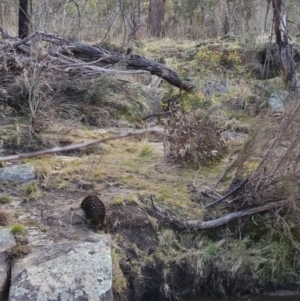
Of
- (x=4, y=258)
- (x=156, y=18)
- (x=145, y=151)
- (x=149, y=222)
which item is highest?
(x=156, y=18)

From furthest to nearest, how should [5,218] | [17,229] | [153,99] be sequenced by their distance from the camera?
[153,99]
[5,218]
[17,229]

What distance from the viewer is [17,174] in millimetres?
5582

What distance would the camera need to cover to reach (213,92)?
8719 millimetres

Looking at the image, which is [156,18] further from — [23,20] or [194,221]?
[194,221]

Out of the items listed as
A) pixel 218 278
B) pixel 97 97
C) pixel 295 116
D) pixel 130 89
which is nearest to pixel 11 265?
pixel 218 278

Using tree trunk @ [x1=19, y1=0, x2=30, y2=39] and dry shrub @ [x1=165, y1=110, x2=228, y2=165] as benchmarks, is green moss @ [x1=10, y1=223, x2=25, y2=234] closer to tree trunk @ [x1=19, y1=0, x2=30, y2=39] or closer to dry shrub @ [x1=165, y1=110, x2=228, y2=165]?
dry shrub @ [x1=165, y1=110, x2=228, y2=165]

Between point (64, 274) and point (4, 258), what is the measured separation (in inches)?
19.1

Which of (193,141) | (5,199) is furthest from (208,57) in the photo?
(5,199)

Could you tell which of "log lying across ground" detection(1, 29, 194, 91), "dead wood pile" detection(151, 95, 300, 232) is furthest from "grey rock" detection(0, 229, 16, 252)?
"log lying across ground" detection(1, 29, 194, 91)

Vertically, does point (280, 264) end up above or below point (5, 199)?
below

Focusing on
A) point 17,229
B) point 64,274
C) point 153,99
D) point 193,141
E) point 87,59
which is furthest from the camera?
point 153,99

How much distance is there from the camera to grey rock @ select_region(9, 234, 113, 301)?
3891mm

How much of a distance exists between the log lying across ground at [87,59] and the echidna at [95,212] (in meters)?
2.29

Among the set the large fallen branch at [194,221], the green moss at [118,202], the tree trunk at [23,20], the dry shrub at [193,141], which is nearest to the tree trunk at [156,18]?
the tree trunk at [23,20]
